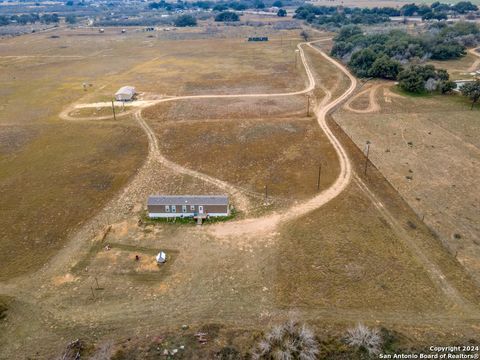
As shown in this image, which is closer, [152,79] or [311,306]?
[311,306]

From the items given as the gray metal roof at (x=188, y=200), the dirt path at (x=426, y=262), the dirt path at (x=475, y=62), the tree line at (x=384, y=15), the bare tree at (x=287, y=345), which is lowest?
the dirt path at (x=426, y=262)

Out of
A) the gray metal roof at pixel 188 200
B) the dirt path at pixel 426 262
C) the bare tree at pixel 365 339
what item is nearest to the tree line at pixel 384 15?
the dirt path at pixel 426 262

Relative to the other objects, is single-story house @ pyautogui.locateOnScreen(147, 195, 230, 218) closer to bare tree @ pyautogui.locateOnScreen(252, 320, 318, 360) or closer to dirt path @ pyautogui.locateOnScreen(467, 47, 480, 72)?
bare tree @ pyautogui.locateOnScreen(252, 320, 318, 360)

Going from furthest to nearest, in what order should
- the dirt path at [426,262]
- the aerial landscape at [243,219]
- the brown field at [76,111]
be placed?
the brown field at [76,111] → the dirt path at [426,262] → the aerial landscape at [243,219]

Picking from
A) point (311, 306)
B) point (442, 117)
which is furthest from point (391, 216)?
point (442, 117)

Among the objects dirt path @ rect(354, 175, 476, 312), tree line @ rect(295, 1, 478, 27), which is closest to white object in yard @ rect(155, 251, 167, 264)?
dirt path @ rect(354, 175, 476, 312)

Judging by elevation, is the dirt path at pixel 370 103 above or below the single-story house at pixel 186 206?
above

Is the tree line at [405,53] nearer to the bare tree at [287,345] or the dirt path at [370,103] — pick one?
the dirt path at [370,103]

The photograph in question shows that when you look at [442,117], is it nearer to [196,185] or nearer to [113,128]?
[196,185]
